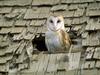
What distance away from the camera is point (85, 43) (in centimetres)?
582

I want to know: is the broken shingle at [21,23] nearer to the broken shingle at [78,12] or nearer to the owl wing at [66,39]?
the owl wing at [66,39]

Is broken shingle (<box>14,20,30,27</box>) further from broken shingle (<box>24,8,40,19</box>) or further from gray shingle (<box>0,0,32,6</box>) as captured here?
gray shingle (<box>0,0,32,6</box>)

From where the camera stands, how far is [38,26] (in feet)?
20.9

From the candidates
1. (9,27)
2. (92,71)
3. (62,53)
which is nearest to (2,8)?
(9,27)

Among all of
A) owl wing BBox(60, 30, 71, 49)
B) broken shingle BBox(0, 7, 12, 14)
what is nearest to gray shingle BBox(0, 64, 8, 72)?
owl wing BBox(60, 30, 71, 49)

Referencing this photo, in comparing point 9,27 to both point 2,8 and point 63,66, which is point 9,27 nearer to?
point 2,8

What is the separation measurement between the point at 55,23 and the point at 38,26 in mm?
367

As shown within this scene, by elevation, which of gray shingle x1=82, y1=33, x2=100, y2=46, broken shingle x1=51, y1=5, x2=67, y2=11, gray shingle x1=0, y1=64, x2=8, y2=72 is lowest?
gray shingle x1=0, y1=64, x2=8, y2=72

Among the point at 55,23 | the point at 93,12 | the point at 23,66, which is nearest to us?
the point at 23,66

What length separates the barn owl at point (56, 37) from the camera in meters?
6.32

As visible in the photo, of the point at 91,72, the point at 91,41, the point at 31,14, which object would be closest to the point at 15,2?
the point at 31,14

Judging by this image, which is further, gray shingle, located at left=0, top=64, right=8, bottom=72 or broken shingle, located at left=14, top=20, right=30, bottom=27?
broken shingle, located at left=14, top=20, right=30, bottom=27

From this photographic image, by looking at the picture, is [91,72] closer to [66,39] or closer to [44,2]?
[66,39]

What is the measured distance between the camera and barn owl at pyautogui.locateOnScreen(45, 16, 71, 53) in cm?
632
